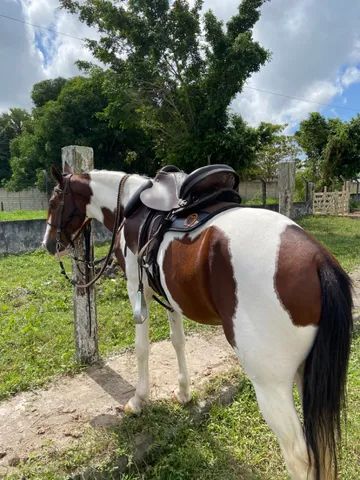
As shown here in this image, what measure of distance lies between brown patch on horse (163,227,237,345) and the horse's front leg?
67cm

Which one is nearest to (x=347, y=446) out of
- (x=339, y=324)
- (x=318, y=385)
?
(x=318, y=385)

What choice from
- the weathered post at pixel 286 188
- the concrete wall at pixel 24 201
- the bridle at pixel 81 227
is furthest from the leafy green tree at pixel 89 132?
the bridle at pixel 81 227

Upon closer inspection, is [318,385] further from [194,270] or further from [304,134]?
[304,134]

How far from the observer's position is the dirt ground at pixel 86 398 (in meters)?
2.49

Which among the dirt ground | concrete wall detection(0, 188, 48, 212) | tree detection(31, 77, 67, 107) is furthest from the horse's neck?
tree detection(31, 77, 67, 107)

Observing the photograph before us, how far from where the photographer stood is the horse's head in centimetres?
294

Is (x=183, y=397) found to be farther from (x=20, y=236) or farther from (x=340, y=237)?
(x=340, y=237)

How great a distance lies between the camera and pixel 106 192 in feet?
9.33

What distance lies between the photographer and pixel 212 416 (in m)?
2.76

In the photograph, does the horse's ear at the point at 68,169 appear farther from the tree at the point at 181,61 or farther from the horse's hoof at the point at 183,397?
the tree at the point at 181,61

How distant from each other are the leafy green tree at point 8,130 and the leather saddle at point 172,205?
41883 mm

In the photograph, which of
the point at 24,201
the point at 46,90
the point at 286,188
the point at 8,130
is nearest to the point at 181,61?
the point at 286,188

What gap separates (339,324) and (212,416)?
158cm

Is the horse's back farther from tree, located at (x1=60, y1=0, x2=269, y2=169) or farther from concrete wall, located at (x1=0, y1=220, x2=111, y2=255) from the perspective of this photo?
tree, located at (x1=60, y1=0, x2=269, y2=169)
